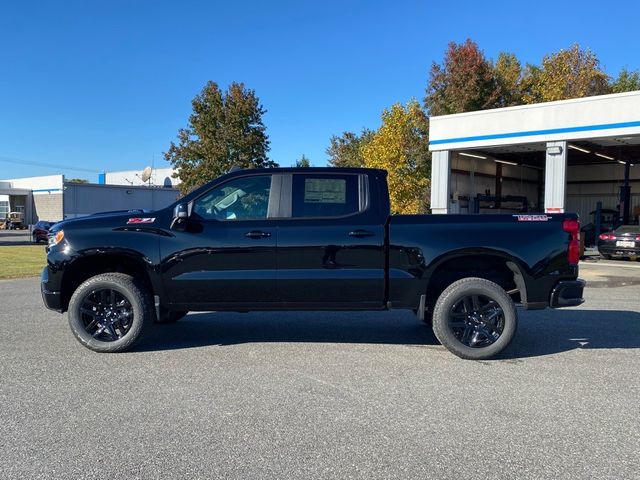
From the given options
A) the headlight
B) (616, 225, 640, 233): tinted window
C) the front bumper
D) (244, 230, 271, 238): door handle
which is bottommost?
the front bumper

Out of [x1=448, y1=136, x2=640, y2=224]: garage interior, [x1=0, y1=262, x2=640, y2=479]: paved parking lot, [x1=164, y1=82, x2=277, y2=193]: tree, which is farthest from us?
[x1=164, y1=82, x2=277, y2=193]: tree

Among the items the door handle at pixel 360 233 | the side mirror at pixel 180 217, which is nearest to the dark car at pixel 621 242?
the door handle at pixel 360 233

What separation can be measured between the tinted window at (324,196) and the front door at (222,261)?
39cm

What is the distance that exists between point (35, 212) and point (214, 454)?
6630cm

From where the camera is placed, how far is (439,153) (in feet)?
75.7

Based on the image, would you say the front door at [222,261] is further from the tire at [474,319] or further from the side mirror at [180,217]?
the tire at [474,319]

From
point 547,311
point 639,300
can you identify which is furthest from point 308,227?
point 639,300

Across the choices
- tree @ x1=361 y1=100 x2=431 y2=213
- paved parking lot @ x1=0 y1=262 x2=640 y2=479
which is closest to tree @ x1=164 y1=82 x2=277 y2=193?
tree @ x1=361 y1=100 x2=431 y2=213

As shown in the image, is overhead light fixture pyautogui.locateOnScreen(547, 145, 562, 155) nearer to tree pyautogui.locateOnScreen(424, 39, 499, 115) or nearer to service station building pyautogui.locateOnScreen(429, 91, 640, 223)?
service station building pyautogui.locateOnScreen(429, 91, 640, 223)

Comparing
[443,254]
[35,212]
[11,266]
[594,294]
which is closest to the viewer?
[443,254]

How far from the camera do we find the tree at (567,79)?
37250 mm

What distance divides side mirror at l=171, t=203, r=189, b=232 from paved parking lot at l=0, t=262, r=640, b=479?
4.52ft

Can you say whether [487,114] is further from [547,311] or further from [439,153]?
[547,311]

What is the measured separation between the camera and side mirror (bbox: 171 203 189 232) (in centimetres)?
568
